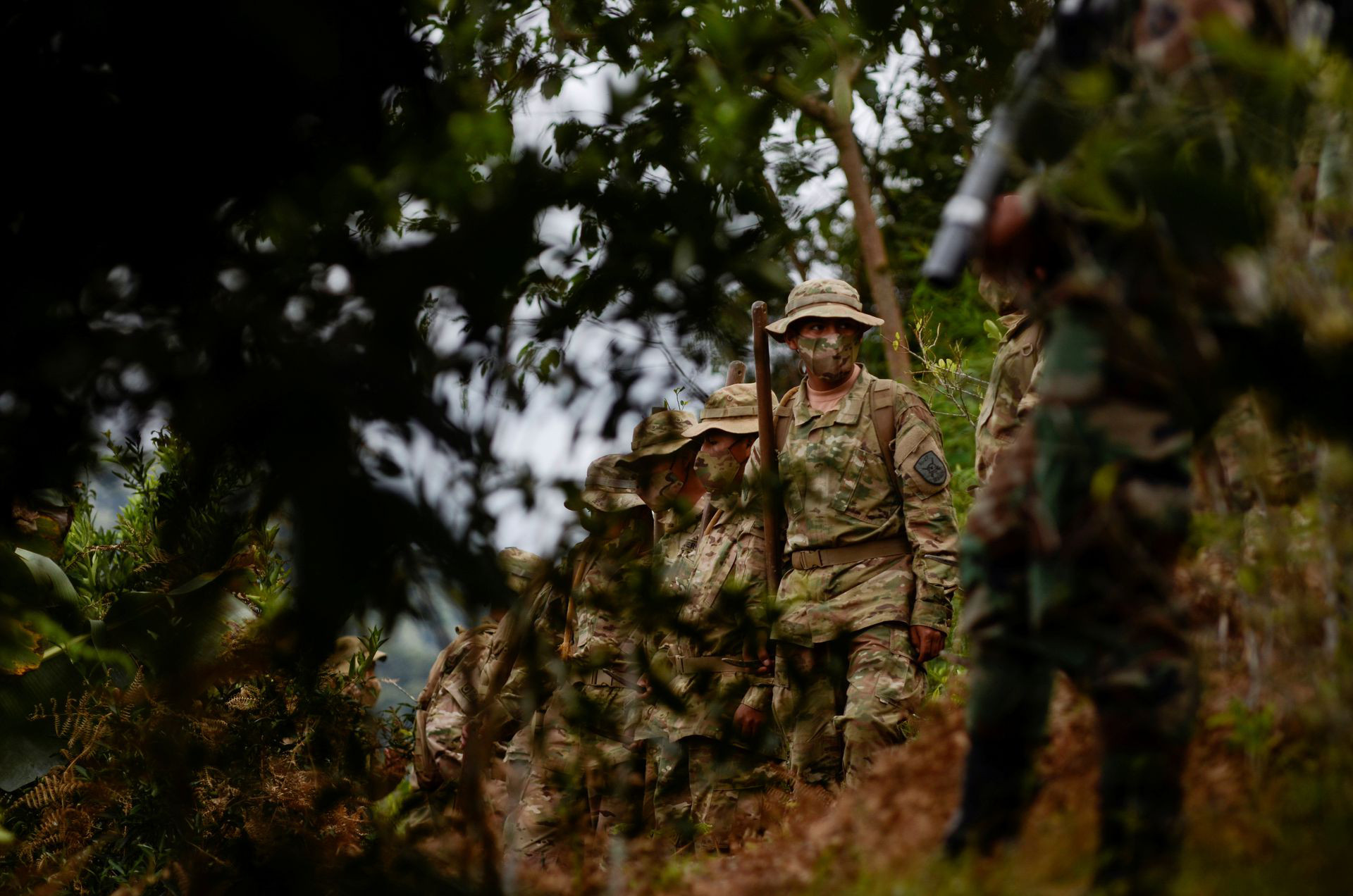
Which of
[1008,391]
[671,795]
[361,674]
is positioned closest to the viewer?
[671,795]

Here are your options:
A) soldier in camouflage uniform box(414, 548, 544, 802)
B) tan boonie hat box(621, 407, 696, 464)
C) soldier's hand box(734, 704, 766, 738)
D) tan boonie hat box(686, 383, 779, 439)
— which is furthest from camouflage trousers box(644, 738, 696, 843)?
tan boonie hat box(686, 383, 779, 439)

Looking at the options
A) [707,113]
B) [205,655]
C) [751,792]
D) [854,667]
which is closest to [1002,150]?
[707,113]

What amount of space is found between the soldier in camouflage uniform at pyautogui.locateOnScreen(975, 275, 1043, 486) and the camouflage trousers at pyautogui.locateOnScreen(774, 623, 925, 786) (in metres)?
0.77

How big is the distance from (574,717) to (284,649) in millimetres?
603

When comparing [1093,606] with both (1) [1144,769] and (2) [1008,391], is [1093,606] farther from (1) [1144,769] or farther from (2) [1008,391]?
(2) [1008,391]

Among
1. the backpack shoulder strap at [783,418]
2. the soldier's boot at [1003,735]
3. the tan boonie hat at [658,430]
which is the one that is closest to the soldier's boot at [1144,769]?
the soldier's boot at [1003,735]

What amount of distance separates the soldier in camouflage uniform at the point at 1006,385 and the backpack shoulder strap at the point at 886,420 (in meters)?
0.47

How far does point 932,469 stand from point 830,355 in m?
0.77

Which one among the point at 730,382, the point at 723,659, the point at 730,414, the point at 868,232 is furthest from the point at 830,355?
the point at 723,659

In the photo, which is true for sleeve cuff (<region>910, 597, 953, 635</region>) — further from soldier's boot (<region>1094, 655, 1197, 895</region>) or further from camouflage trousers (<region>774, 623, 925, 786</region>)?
soldier's boot (<region>1094, 655, 1197, 895</region>)

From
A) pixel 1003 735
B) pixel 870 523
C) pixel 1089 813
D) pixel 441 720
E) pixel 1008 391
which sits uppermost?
pixel 1008 391

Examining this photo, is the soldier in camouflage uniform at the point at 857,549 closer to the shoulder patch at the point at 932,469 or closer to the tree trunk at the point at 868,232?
the shoulder patch at the point at 932,469

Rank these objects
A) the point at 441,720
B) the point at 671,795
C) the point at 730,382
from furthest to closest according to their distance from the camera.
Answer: the point at 441,720 < the point at 730,382 < the point at 671,795

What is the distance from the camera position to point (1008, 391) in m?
5.27
